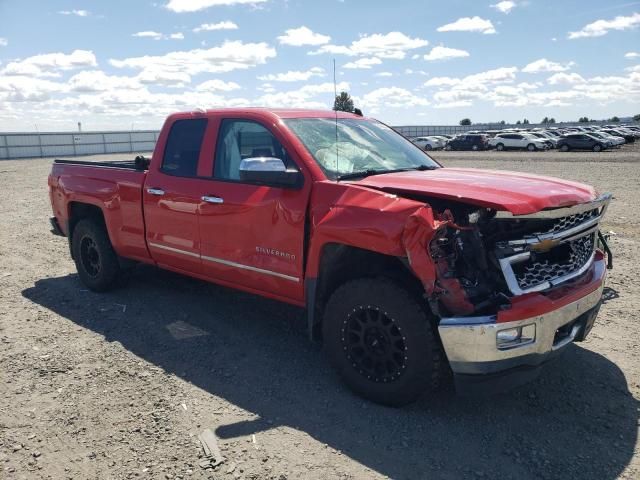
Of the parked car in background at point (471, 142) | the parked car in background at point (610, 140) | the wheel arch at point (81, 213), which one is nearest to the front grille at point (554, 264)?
the wheel arch at point (81, 213)

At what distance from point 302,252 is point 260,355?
3.56 ft

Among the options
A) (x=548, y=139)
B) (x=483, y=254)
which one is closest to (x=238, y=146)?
(x=483, y=254)

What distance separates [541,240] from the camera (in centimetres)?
325

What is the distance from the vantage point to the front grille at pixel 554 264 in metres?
3.29

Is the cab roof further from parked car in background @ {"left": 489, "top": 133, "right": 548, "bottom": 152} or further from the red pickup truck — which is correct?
parked car in background @ {"left": 489, "top": 133, "right": 548, "bottom": 152}

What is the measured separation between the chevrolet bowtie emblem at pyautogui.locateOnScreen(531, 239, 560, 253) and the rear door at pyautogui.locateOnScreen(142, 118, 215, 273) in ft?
8.54

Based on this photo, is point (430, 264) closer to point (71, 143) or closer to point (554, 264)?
point (554, 264)

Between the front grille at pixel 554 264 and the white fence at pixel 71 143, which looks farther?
the white fence at pixel 71 143

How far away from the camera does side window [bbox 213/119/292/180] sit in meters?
4.25

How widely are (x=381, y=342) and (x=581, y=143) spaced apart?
37.8 metres

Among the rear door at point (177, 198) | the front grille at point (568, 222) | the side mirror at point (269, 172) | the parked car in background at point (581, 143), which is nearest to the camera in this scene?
the front grille at point (568, 222)

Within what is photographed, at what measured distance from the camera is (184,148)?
489cm

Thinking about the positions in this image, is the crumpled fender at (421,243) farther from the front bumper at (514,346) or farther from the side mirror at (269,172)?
the side mirror at (269,172)

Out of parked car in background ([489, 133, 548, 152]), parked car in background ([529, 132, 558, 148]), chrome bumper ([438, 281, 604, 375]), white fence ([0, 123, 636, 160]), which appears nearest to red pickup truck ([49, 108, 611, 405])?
chrome bumper ([438, 281, 604, 375])
